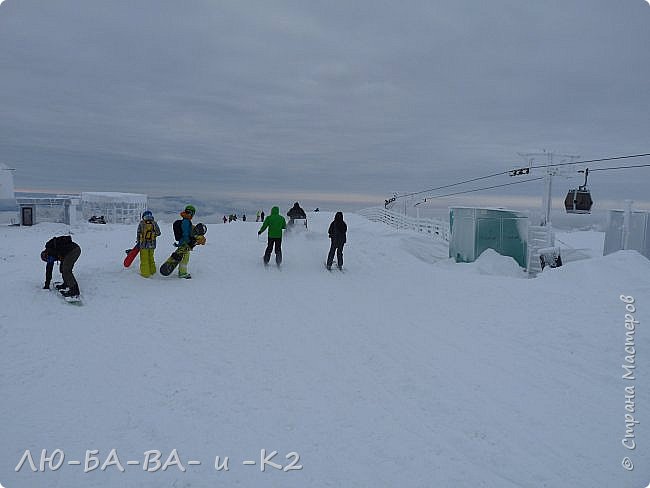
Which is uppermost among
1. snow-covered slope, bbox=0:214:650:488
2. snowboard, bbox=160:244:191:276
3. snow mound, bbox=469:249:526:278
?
snowboard, bbox=160:244:191:276

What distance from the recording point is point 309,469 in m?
4.10

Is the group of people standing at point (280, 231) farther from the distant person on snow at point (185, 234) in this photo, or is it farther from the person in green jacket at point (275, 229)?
the distant person on snow at point (185, 234)

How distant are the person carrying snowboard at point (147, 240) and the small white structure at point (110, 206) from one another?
35.8 meters

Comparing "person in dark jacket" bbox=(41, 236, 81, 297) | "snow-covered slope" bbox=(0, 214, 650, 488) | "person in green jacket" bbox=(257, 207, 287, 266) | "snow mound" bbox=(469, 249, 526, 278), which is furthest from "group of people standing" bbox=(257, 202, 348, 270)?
"snow mound" bbox=(469, 249, 526, 278)

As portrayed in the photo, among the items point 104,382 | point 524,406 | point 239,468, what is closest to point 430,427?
point 524,406

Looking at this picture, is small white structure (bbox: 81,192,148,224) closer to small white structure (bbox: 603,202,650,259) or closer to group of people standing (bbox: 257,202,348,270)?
group of people standing (bbox: 257,202,348,270)

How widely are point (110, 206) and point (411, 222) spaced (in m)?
33.2

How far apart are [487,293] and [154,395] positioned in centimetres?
762

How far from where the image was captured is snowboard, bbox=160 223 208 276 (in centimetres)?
1006

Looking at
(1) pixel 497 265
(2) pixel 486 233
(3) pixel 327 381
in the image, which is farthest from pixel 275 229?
(2) pixel 486 233

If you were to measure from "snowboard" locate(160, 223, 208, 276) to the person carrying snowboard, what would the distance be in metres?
0.33

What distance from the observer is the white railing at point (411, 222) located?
766 inches

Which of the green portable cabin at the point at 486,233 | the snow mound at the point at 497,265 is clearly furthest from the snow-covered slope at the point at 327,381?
the green portable cabin at the point at 486,233

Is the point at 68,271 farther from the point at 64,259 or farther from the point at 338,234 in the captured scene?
the point at 338,234
